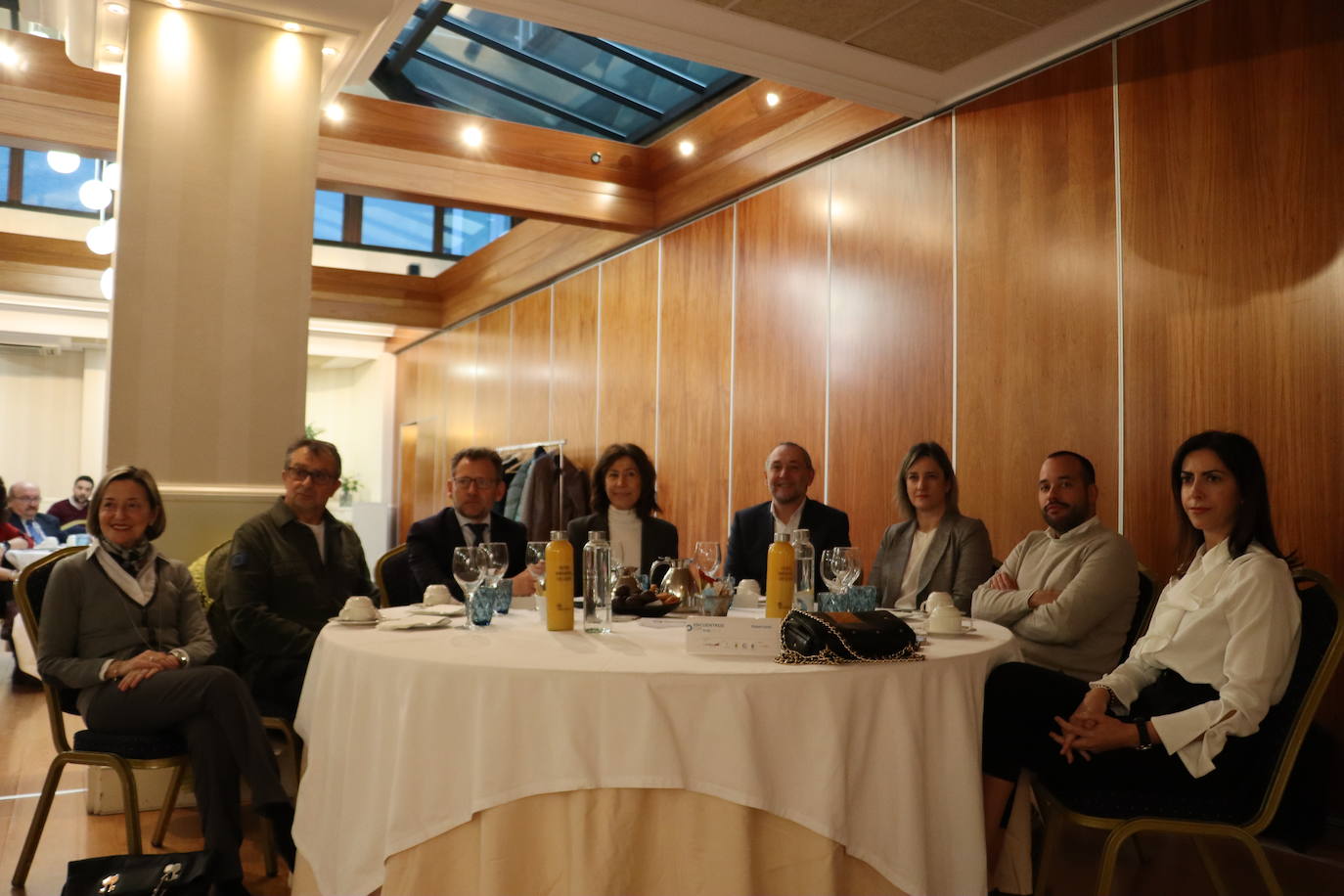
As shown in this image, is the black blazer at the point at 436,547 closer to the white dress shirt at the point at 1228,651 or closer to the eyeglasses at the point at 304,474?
the eyeglasses at the point at 304,474

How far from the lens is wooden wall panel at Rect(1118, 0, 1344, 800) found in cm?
358

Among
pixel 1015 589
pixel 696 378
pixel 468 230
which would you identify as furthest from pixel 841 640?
pixel 468 230

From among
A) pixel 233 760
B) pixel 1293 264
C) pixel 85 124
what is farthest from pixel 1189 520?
pixel 85 124

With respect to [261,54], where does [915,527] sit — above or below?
below

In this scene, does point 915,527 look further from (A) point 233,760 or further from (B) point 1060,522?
(A) point 233,760

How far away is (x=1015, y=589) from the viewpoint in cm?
333

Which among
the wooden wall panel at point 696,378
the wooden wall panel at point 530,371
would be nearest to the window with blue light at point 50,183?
the wooden wall panel at point 530,371

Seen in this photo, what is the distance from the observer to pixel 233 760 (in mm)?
2836

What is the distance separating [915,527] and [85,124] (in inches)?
189

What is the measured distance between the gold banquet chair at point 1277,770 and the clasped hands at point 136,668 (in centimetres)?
242

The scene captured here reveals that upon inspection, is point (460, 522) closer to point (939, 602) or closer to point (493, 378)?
point (939, 602)

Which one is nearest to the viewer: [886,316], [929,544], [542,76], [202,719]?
[202,719]

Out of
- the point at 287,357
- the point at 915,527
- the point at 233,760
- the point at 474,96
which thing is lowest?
the point at 233,760

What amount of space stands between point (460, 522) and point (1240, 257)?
3.11 meters
